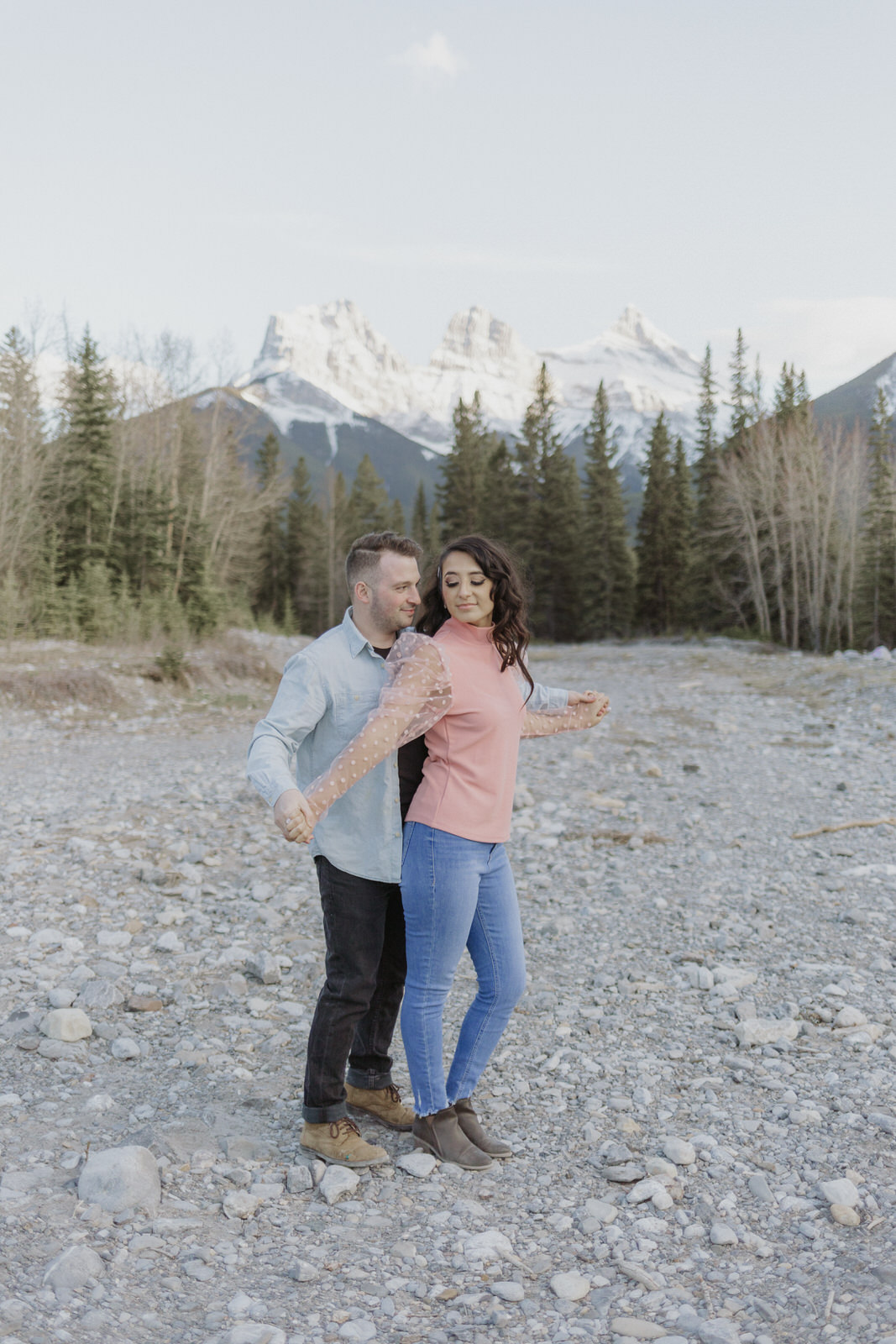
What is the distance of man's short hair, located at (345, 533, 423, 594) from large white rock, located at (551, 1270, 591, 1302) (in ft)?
7.14

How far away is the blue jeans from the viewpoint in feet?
10.2

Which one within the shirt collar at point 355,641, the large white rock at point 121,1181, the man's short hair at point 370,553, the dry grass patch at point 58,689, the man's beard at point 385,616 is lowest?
the large white rock at point 121,1181

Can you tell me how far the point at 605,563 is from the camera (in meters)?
51.7

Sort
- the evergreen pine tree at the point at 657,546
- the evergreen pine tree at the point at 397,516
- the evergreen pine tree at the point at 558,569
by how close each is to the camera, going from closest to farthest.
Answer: the evergreen pine tree at the point at 657,546 < the evergreen pine tree at the point at 558,569 < the evergreen pine tree at the point at 397,516

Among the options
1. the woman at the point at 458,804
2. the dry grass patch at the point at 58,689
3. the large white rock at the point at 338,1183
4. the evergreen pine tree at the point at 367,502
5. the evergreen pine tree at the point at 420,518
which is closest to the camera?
the woman at the point at 458,804

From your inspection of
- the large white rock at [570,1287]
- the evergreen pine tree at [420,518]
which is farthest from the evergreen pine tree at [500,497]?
the large white rock at [570,1287]

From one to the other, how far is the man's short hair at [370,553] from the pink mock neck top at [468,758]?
32 cm

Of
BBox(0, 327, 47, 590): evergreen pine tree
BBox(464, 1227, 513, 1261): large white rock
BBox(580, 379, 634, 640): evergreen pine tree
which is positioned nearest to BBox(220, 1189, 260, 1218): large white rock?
BBox(464, 1227, 513, 1261): large white rock

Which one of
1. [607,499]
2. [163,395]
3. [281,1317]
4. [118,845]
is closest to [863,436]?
[607,499]

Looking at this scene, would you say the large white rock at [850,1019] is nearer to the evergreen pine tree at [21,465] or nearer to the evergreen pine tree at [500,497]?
the evergreen pine tree at [21,465]

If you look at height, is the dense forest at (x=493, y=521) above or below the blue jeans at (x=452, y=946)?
above

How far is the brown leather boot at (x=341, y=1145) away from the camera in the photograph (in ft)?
10.8

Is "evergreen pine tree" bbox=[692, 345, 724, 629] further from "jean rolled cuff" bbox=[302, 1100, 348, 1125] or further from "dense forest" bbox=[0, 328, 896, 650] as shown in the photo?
"jean rolled cuff" bbox=[302, 1100, 348, 1125]

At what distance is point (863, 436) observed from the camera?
133 feet
